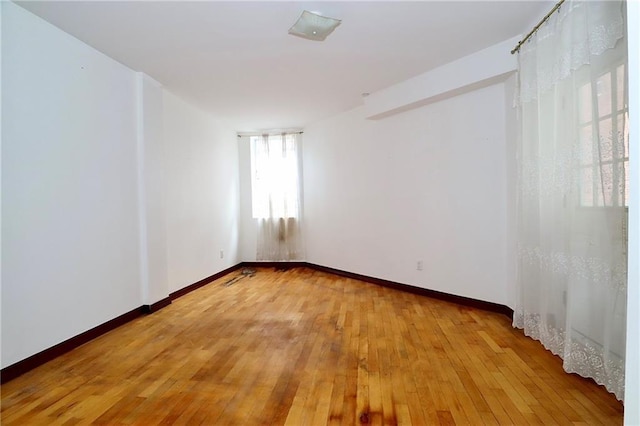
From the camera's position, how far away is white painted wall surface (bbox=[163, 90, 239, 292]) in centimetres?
429

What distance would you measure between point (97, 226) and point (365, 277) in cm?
351

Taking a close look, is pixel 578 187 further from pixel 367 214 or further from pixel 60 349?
pixel 60 349

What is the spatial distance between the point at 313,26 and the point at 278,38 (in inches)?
15.5

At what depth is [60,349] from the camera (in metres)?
2.60

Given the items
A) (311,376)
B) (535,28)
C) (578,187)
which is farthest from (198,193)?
(578,187)

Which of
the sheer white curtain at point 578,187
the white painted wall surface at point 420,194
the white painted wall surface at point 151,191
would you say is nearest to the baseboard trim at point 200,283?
Result: the white painted wall surface at point 151,191

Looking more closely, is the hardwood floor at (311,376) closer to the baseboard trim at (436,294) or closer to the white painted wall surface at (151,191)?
the baseboard trim at (436,294)

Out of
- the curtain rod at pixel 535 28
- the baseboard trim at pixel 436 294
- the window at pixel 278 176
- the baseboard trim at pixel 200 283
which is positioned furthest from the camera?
the window at pixel 278 176

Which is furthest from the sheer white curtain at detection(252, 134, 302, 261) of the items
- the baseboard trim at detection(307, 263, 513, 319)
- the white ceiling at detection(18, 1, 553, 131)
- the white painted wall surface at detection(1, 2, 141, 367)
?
the white painted wall surface at detection(1, 2, 141, 367)

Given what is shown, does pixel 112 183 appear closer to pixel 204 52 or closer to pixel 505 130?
pixel 204 52

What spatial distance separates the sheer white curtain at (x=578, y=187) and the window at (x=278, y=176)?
409 cm

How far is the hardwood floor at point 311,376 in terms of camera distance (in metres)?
1.79

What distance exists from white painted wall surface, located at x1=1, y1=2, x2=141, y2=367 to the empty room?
0.02 meters

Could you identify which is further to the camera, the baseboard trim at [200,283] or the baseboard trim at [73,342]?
the baseboard trim at [200,283]
